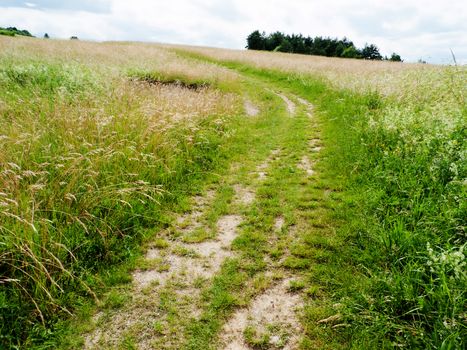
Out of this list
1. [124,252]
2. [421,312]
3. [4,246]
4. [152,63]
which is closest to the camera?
[421,312]

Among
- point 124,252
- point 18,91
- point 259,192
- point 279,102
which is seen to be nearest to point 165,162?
point 259,192

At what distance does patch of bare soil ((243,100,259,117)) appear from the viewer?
1323 centimetres

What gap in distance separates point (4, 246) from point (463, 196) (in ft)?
18.6

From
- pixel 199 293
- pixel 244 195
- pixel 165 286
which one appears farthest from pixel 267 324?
pixel 244 195

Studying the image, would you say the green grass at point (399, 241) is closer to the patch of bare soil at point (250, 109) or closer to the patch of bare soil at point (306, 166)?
the patch of bare soil at point (306, 166)

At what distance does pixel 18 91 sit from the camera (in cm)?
928

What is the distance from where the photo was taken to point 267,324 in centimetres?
349

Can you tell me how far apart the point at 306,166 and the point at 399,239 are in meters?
3.77

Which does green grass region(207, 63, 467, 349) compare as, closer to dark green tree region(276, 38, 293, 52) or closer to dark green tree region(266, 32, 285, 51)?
dark green tree region(276, 38, 293, 52)

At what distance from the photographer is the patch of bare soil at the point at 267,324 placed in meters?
3.28

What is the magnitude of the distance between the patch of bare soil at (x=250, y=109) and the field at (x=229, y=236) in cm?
444

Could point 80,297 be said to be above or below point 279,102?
below

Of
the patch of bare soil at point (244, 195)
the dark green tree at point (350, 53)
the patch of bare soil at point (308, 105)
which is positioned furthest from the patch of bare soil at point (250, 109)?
the dark green tree at point (350, 53)

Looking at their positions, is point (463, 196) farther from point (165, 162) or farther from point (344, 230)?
point (165, 162)
